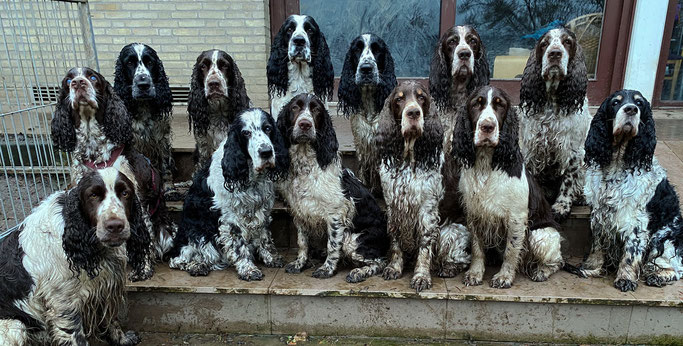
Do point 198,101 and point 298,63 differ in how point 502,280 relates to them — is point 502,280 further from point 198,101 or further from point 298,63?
point 198,101

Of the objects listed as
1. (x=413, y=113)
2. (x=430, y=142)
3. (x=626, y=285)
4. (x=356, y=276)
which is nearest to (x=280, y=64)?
(x=413, y=113)

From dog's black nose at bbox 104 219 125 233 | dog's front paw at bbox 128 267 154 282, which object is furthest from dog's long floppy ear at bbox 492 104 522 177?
dog's front paw at bbox 128 267 154 282

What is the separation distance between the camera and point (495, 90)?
3250 mm

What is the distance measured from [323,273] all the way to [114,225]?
5.55 ft

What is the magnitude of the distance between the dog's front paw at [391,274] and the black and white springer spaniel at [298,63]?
1.87m

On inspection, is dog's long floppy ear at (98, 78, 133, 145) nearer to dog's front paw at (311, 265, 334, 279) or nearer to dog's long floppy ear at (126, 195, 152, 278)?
dog's long floppy ear at (126, 195, 152, 278)

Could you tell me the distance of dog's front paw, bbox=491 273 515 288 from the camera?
3.55 metres

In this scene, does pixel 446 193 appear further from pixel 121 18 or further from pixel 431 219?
pixel 121 18

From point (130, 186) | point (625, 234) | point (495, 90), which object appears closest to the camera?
point (130, 186)

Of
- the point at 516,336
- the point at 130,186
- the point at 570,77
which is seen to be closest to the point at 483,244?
the point at 516,336

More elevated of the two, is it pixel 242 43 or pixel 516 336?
pixel 242 43

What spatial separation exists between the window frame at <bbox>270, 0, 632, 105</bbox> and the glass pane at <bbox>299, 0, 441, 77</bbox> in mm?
186

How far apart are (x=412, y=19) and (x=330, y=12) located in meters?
1.29

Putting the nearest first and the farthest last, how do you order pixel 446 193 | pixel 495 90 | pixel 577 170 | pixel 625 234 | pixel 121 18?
pixel 495 90 → pixel 625 234 → pixel 446 193 → pixel 577 170 → pixel 121 18
